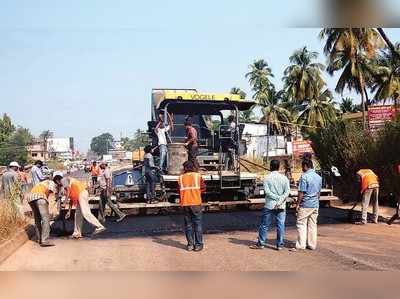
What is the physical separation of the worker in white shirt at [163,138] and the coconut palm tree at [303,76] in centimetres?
4040

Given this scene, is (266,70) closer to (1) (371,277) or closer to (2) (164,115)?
(2) (164,115)

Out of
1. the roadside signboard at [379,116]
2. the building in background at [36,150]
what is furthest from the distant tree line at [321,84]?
the building in background at [36,150]

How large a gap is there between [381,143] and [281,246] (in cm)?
779

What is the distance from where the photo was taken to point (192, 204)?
8703mm

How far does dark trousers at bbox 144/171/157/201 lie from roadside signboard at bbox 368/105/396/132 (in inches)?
276

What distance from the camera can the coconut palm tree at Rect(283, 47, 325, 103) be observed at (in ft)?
173

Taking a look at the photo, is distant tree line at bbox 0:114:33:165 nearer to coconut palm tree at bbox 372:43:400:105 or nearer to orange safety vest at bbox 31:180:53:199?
coconut palm tree at bbox 372:43:400:105

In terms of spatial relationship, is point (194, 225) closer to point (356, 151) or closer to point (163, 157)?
point (163, 157)

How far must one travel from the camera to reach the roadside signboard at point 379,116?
1606 centimetres

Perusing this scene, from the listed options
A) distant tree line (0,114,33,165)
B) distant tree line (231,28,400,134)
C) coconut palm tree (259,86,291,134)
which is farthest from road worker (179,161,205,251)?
distant tree line (0,114,33,165)

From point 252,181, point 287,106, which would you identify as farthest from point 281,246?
point 287,106

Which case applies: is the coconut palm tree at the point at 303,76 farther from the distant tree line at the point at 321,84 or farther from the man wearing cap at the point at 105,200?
the man wearing cap at the point at 105,200

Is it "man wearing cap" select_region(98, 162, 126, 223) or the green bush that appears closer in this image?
"man wearing cap" select_region(98, 162, 126, 223)

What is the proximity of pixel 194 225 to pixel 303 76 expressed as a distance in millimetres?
45688
